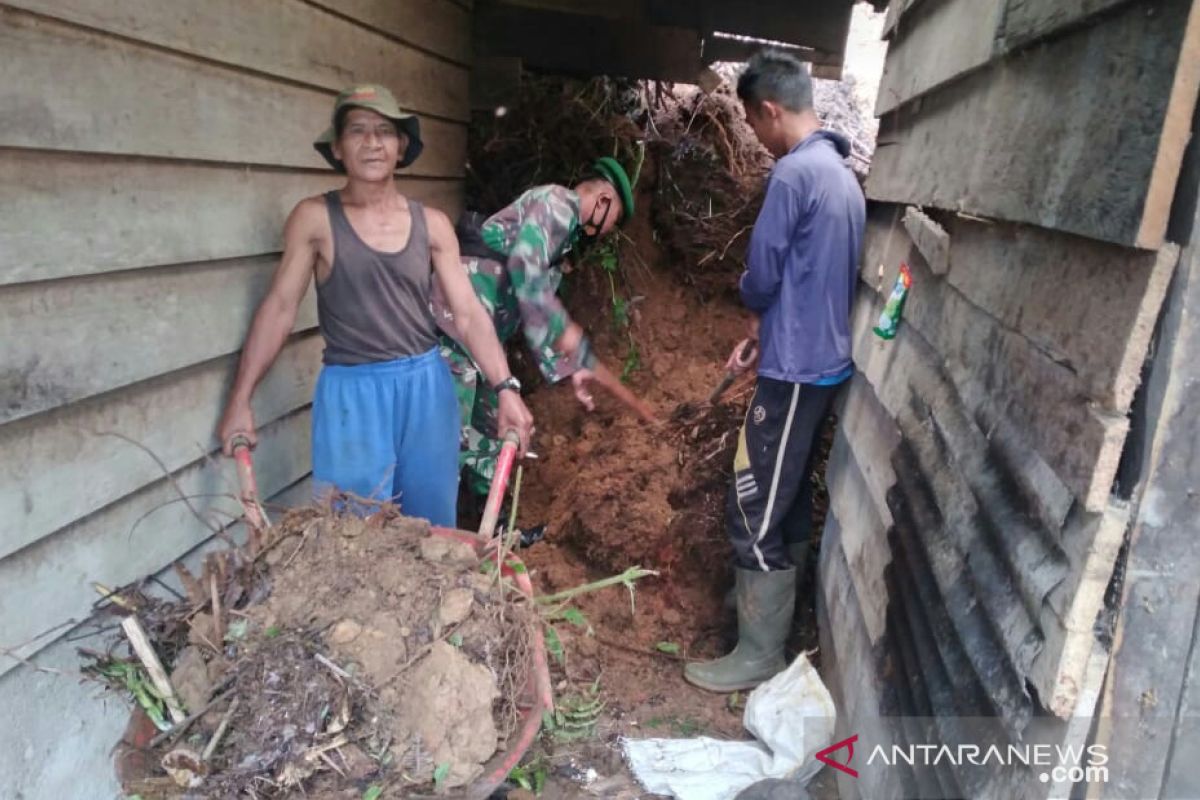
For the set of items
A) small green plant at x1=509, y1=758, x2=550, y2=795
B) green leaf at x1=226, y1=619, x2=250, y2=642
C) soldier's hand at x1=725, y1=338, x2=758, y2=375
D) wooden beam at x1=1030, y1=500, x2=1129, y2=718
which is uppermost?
wooden beam at x1=1030, y1=500, x2=1129, y2=718

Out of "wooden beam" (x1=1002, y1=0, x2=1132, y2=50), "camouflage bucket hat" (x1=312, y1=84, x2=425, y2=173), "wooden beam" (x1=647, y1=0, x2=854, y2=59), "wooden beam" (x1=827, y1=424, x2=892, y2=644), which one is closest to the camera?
"wooden beam" (x1=1002, y1=0, x2=1132, y2=50)

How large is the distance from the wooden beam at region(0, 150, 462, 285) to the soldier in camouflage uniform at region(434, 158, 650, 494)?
103 centimetres

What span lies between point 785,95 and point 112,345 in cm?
241

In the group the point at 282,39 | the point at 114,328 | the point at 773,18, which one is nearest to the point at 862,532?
the point at 114,328

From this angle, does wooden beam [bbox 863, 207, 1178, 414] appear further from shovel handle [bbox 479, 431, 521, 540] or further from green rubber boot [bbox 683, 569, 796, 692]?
green rubber boot [bbox 683, 569, 796, 692]

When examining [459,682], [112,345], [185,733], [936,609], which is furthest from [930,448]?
[112,345]

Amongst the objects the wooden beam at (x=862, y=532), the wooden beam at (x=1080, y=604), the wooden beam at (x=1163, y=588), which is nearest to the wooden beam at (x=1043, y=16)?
the wooden beam at (x=1163, y=588)

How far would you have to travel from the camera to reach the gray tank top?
8.46 feet

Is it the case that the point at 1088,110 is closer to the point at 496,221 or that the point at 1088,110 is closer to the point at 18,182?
the point at 18,182

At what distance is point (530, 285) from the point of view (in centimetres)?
345

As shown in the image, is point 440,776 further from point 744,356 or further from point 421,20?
point 421,20

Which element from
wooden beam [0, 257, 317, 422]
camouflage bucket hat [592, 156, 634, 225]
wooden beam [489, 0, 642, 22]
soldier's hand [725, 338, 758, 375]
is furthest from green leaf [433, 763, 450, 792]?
wooden beam [489, 0, 642, 22]

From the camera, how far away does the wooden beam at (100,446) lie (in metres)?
1.73

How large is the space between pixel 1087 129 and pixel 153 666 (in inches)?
75.7
